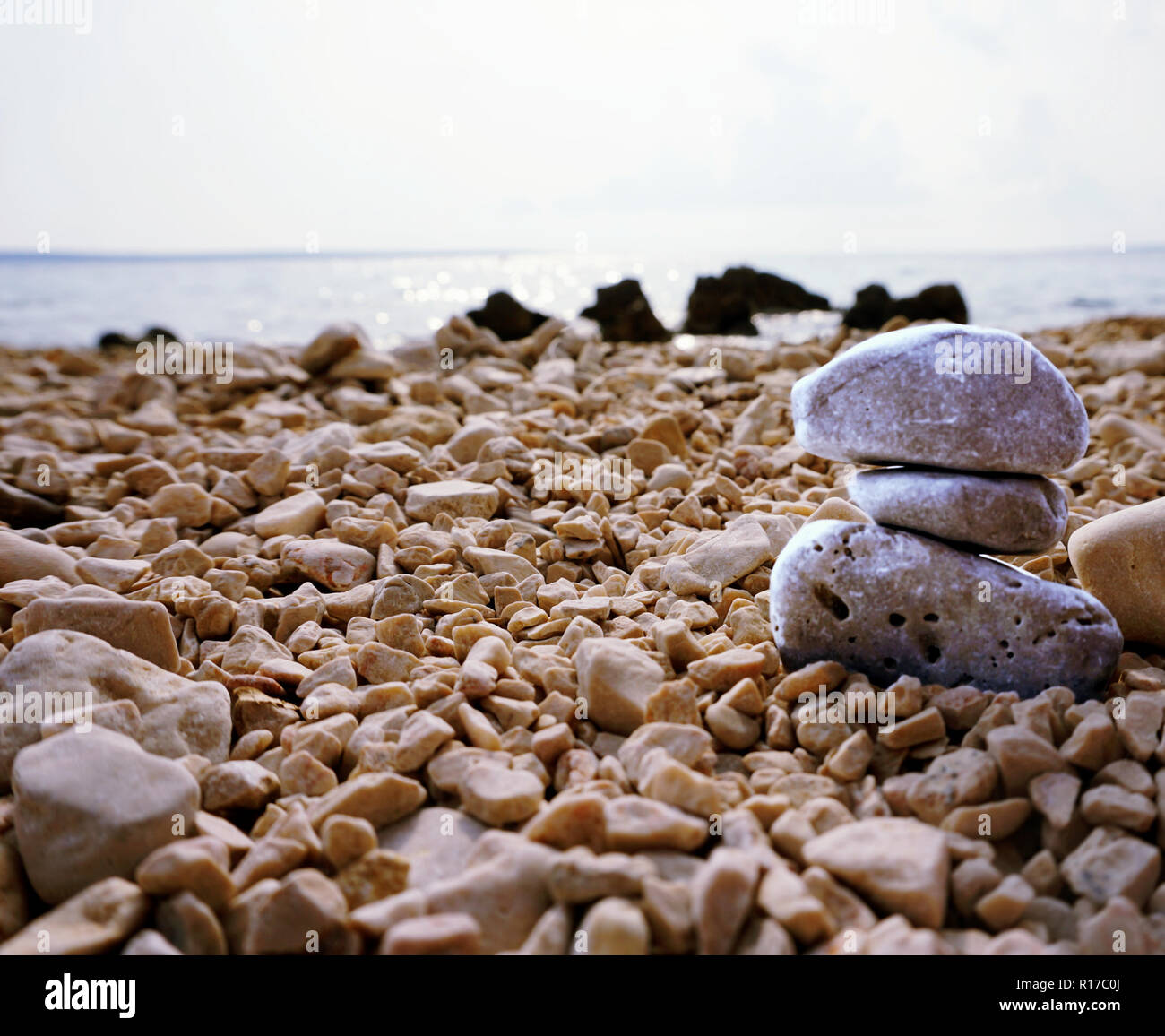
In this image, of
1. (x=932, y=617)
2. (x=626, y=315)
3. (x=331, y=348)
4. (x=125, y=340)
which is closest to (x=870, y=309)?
(x=626, y=315)

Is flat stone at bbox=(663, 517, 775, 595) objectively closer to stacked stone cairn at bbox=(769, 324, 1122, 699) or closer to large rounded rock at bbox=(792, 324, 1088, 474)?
stacked stone cairn at bbox=(769, 324, 1122, 699)

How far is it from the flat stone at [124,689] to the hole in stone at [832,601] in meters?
1.44

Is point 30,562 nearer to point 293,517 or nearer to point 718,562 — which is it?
→ point 293,517

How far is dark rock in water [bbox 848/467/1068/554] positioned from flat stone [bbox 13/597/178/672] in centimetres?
186

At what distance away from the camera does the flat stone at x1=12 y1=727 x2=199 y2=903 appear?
5.31 feet

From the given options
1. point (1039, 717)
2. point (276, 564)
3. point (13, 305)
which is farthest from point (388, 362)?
point (13, 305)

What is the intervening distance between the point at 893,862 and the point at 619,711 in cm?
71

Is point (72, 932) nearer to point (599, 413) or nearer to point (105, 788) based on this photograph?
point (105, 788)

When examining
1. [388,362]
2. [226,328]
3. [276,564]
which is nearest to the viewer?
[276,564]

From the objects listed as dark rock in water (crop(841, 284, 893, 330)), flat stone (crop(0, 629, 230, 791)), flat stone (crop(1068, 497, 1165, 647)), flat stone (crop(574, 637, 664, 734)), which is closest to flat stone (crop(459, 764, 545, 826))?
flat stone (crop(574, 637, 664, 734))

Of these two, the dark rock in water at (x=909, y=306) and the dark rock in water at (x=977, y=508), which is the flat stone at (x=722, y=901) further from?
the dark rock in water at (x=909, y=306)

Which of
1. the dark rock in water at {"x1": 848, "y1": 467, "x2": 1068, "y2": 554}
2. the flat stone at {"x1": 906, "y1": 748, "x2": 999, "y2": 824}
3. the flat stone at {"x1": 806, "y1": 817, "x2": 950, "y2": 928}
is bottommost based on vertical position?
the flat stone at {"x1": 806, "y1": 817, "x2": 950, "y2": 928}
